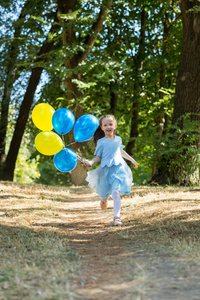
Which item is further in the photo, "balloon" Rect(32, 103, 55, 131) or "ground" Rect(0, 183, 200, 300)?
"balloon" Rect(32, 103, 55, 131)

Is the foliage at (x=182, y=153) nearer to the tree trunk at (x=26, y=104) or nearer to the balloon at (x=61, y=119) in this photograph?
the balloon at (x=61, y=119)

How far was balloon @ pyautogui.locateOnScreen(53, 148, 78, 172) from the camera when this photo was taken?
6496 mm

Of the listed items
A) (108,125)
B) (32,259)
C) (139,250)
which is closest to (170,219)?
(139,250)

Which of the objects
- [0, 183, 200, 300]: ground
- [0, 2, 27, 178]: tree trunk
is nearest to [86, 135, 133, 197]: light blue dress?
[0, 183, 200, 300]: ground

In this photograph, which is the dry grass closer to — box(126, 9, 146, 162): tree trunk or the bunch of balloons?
the bunch of balloons

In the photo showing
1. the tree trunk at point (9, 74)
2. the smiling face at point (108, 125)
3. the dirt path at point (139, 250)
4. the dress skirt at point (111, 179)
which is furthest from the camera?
the tree trunk at point (9, 74)

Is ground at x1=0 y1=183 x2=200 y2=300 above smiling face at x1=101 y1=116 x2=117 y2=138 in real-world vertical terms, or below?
below

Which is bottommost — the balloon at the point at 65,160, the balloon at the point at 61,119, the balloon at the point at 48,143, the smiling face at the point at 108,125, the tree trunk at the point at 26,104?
the balloon at the point at 65,160

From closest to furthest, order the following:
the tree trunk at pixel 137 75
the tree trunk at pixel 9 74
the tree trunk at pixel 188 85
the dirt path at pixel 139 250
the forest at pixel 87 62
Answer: the dirt path at pixel 139 250, the tree trunk at pixel 188 85, the forest at pixel 87 62, the tree trunk at pixel 9 74, the tree trunk at pixel 137 75

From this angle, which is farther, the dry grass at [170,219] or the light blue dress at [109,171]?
the light blue dress at [109,171]

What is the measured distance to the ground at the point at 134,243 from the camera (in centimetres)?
272

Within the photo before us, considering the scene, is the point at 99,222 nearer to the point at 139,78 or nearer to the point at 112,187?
the point at 112,187

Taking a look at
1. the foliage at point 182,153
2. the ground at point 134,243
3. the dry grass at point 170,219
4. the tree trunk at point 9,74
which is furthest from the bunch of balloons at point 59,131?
the tree trunk at point 9,74

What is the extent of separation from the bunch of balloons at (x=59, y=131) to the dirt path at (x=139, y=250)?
3.37ft
